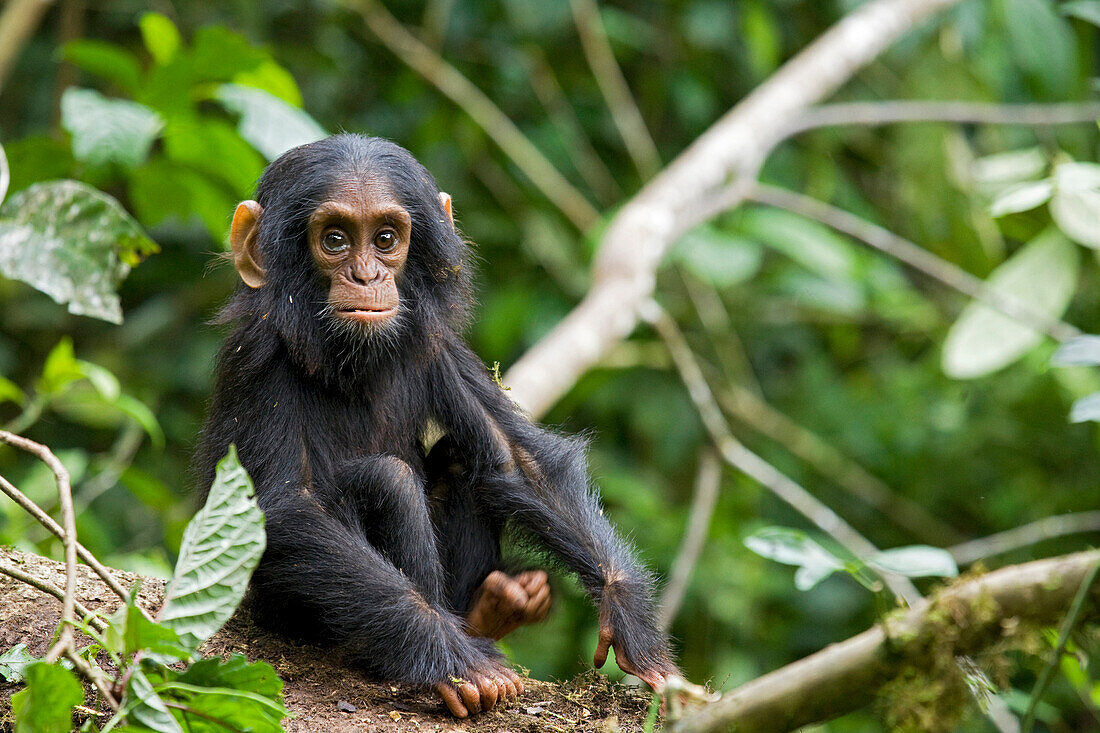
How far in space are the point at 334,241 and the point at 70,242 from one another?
3.10 ft

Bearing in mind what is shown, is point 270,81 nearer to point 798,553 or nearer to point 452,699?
point 452,699

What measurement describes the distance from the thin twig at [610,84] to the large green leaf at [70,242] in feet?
15.3

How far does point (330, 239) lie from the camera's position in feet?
11.7

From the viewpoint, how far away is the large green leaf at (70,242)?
142 inches

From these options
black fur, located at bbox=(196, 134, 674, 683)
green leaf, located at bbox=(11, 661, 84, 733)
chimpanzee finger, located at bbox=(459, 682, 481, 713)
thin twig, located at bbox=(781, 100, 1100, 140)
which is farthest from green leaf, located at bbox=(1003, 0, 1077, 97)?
green leaf, located at bbox=(11, 661, 84, 733)

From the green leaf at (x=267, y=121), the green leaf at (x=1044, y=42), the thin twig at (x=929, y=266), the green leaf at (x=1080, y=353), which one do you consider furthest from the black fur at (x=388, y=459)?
the green leaf at (x=1044, y=42)

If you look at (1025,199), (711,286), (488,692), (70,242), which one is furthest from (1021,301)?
(70,242)

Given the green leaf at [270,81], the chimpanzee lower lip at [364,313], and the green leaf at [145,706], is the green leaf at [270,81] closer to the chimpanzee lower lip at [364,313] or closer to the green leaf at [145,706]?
the chimpanzee lower lip at [364,313]

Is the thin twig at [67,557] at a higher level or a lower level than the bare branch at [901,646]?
higher

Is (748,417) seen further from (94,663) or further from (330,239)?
(94,663)

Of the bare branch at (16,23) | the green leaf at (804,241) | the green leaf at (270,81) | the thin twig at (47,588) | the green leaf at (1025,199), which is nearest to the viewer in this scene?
the thin twig at (47,588)

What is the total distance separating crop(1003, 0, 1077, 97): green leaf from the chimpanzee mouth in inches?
201

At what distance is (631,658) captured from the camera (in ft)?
10.8

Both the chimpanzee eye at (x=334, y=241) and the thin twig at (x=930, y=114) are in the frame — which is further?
the thin twig at (x=930, y=114)
